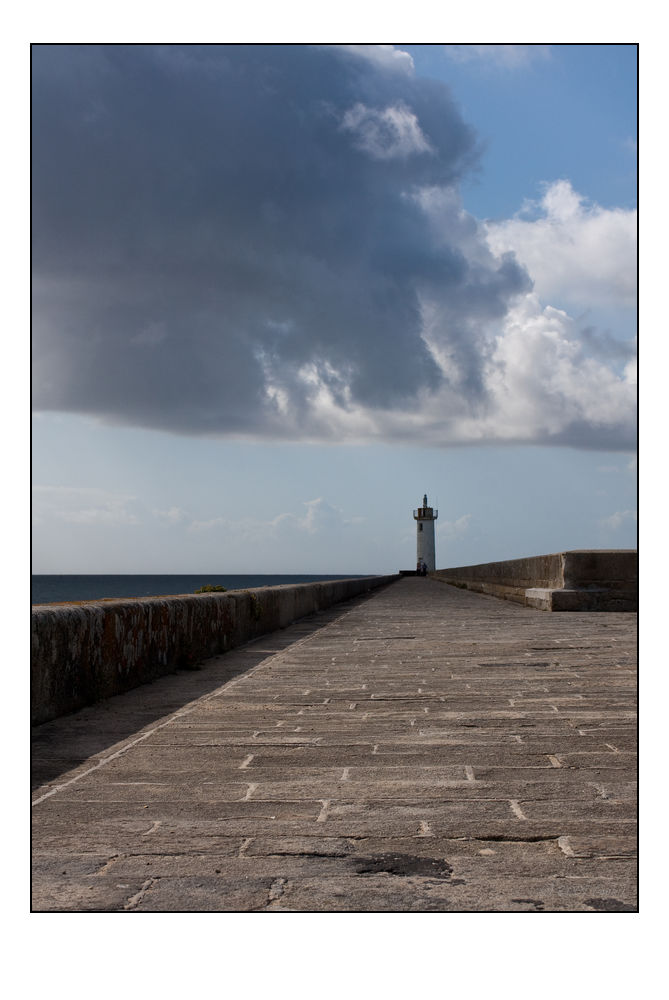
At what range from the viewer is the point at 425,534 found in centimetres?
6950

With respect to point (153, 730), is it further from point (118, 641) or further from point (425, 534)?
point (425, 534)

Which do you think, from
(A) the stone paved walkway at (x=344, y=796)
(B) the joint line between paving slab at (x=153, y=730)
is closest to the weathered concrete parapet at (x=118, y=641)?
(A) the stone paved walkway at (x=344, y=796)

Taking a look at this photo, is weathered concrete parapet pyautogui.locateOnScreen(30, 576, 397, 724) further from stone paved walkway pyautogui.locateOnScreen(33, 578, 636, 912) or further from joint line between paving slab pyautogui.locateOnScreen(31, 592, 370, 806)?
joint line between paving slab pyautogui.locateOnScreen(31, 592, 370, 806)

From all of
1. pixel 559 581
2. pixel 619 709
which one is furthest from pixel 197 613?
pixel 559 581

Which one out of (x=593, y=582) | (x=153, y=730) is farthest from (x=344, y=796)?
(x=593, y=582)

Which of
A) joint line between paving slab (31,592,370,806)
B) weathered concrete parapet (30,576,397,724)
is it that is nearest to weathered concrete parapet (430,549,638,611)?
weathered concrete parapet (30,576,397,724)

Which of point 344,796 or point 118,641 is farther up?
point 118,641

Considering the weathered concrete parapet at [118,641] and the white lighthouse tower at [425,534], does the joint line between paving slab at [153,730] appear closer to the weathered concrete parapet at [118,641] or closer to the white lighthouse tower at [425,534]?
the weathered concrete parapet at [118,641]

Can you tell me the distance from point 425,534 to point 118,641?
6554cm

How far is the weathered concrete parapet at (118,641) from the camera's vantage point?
3.77 meters

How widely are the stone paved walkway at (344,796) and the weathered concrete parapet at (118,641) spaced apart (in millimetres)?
141

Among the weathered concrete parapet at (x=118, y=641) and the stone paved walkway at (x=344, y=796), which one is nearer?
A: the stone paved walkway at (x=344, y=796)

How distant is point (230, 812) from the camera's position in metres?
2.39
